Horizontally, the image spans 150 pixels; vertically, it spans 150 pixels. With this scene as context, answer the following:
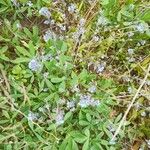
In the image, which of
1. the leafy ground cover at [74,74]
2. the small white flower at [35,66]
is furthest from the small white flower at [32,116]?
the small white flower at [35,66]

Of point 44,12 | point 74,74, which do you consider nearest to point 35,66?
point 74,74

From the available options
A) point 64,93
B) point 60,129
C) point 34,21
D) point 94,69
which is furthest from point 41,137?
point 34,21

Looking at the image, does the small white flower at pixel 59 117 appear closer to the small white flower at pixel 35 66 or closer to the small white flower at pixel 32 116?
the small white flower at pixel 32 116

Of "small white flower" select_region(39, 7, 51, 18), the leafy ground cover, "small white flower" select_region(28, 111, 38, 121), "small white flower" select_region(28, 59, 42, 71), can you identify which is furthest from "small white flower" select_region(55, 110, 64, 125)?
"small white flower" select_region(39, 7, 51, 18)

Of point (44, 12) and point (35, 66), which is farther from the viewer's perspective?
point (44, 12)

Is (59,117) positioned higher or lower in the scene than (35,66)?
lower

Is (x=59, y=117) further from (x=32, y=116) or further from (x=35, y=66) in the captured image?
(x=35, y=66)

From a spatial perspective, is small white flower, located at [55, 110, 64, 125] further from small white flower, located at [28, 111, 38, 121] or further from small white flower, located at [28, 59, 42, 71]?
small white flower, located at [28, 59, 42, 71]

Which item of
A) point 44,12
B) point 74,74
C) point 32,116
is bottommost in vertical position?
point 32,116

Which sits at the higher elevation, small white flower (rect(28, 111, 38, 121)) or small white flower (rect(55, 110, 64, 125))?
small white flower (rect(55, 110, 64, 125))
